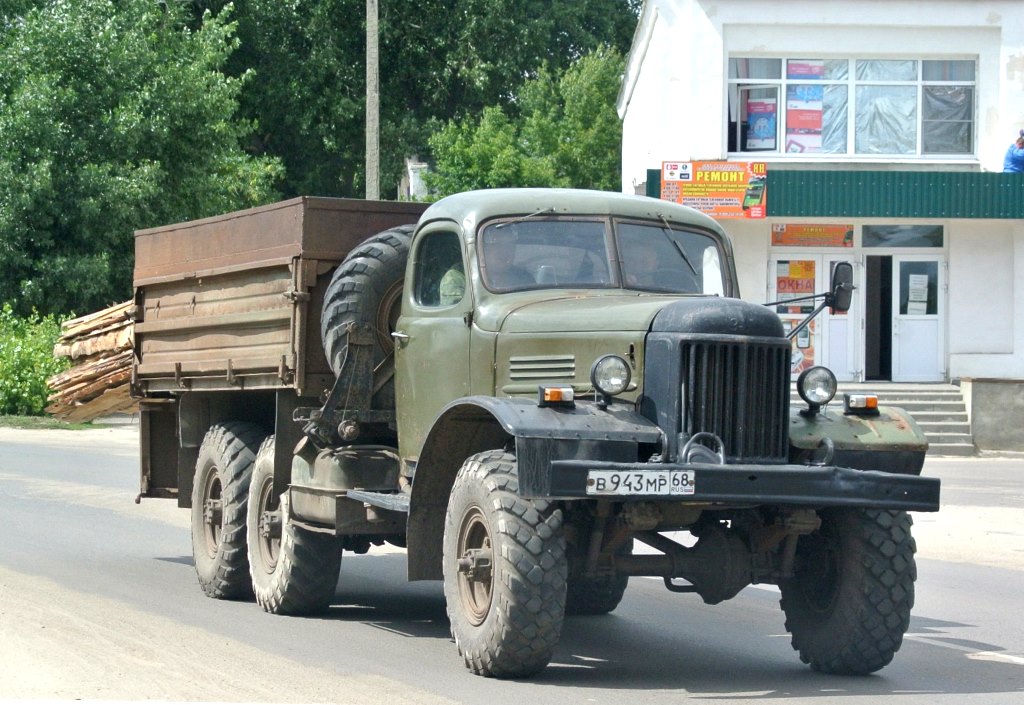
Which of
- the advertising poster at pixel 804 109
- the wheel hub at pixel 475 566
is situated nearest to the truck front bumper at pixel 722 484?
the wheel hub at pixel 475 566

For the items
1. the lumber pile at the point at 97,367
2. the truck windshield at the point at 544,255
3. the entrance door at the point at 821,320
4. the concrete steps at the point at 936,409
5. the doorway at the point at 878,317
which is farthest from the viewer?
the doorway at the point at 878,317

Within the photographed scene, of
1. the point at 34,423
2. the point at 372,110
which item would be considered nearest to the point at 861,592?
the point at 372,110

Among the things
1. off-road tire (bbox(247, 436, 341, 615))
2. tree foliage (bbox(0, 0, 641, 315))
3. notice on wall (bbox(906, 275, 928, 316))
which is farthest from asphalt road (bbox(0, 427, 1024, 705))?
tree foliage (bbox(0, 0, 641, 315))

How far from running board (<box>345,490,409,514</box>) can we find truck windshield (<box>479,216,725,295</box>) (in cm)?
127

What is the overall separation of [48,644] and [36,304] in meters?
25.6

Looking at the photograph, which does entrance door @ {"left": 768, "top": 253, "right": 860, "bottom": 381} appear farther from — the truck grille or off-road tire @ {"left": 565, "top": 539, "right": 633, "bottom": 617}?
the truck grille

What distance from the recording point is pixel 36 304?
32.8 metres

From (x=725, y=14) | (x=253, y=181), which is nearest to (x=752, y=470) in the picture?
(x=725, y=14)

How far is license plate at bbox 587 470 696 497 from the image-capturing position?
7000 mm

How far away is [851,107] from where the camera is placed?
90.9 feet

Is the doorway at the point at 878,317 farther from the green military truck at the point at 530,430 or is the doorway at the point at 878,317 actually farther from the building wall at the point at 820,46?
the green military truck at the point at 530,430

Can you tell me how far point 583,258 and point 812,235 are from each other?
19.8 meters

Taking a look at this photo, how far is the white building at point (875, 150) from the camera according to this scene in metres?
26.6

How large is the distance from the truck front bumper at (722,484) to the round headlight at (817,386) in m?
0.80
